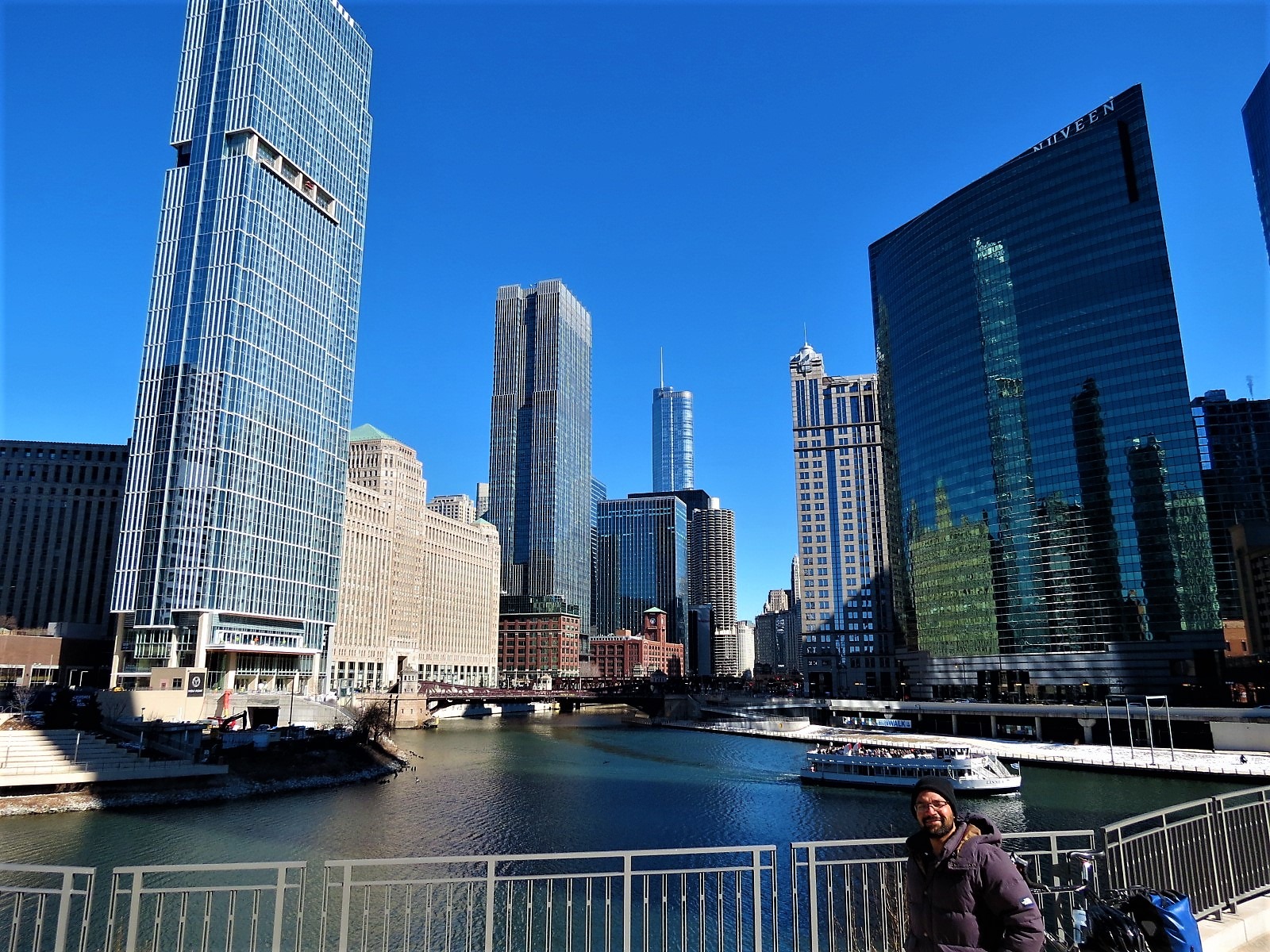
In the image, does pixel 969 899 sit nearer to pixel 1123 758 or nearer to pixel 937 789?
pixel 937 789

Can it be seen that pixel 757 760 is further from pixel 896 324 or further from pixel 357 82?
pixel 357 82

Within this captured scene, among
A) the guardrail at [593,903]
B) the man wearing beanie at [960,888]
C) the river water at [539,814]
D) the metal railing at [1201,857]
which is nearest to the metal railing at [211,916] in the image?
the guardrail at [593,903]

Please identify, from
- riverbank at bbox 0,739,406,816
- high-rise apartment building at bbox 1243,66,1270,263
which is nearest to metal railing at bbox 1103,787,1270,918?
riverbank at bbox 0,739,406,816

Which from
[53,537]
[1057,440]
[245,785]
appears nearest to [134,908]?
[245,785]

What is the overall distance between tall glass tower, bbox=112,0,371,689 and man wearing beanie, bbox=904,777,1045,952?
13630 centimetres

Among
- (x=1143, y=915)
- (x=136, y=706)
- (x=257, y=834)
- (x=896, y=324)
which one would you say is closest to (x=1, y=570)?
(x=136, y=706)

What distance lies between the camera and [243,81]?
145 meters

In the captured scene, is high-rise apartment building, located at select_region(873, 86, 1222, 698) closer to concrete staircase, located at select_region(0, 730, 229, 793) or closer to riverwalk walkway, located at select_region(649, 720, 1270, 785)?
riverwalk walkway, located at select_region(649, 720, 1270, 785)

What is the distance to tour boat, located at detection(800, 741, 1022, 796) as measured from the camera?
76688 millimetres

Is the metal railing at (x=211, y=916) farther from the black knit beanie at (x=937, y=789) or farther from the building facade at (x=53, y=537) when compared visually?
the building facade at (x=53, y=537)

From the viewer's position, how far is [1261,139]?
572 ft

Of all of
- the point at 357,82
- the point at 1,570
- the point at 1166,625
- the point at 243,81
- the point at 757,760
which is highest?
the point at 357,82

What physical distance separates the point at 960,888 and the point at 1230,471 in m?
173

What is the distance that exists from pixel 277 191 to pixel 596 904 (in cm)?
14096
